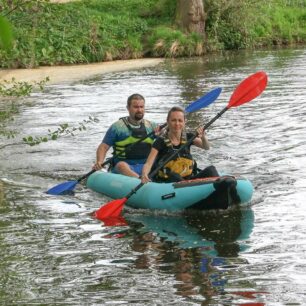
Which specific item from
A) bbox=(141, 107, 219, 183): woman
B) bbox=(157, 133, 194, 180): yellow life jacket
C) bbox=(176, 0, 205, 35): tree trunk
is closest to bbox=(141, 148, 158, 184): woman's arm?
bbox=(141, 107, 219, 183): woman

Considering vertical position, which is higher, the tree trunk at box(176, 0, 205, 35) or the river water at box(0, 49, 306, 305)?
the tree trunk at box(176, 0, 205, 35)

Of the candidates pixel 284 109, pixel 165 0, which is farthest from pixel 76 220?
pixel 165 0

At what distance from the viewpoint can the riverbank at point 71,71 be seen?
18.6 m

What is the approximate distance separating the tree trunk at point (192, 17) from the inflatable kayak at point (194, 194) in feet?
55.7

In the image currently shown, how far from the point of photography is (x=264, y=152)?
10680 mm

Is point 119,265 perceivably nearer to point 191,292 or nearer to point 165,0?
point 191,292

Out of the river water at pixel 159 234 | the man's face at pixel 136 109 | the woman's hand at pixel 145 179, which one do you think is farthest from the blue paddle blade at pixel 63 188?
the woman's hand at pixel 145 179

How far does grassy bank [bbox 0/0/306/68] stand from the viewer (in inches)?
869

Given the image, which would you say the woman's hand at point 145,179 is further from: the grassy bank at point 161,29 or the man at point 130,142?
the grassy bank at point 161,29

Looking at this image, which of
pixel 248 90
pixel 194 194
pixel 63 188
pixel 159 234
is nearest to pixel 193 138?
pixel 194 194

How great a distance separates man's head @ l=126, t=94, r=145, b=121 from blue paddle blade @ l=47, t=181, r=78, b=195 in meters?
0.94

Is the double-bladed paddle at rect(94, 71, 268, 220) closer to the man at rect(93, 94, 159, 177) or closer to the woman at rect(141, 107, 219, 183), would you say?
the woman at rect(141, 107, 219, 183)

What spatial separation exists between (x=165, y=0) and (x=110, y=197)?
61.9 feet

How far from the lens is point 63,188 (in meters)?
8.58
